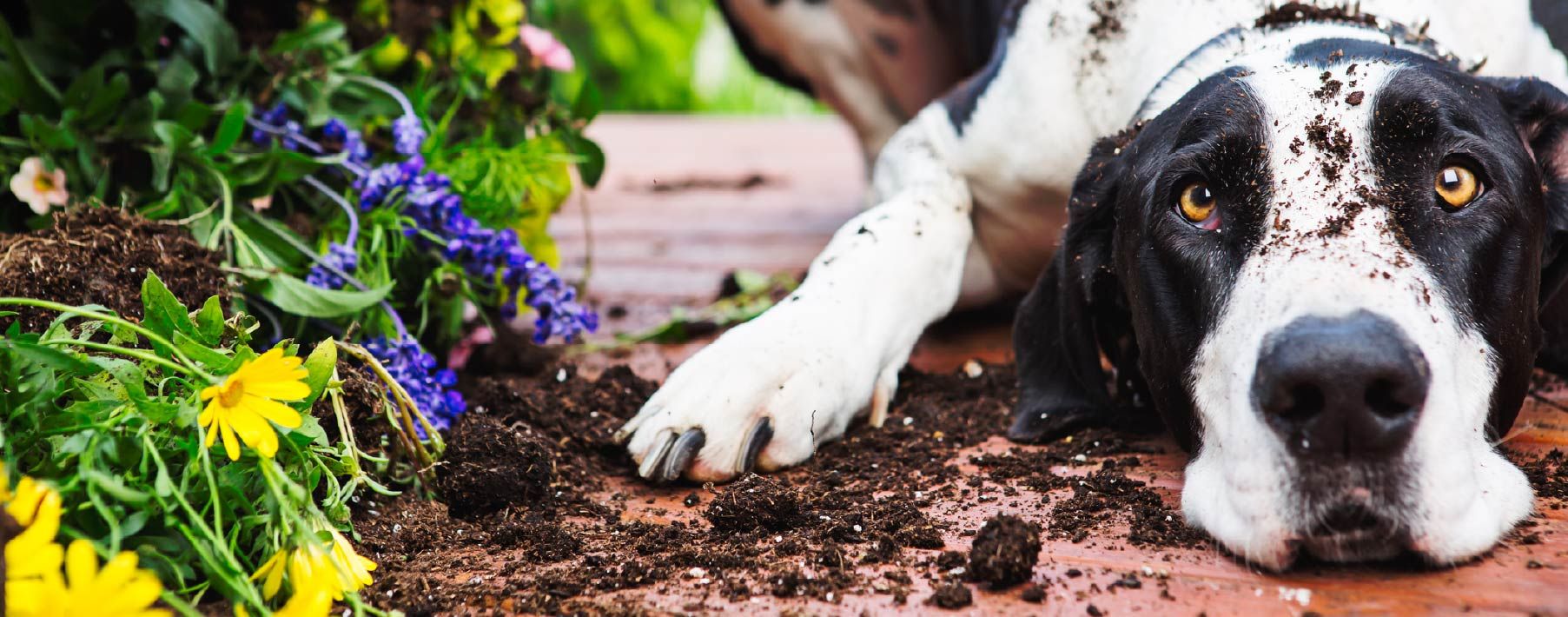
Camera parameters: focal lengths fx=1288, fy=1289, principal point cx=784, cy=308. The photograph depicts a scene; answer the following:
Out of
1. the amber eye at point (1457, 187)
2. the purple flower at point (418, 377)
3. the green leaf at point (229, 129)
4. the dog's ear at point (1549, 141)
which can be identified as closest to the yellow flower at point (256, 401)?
the purple flower at point (418, 377)

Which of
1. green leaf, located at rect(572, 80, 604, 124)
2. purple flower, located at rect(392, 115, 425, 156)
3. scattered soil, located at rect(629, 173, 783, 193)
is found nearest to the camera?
purple flower, located at rect(392, 115, 425, 156)

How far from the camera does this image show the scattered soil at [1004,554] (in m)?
1.49

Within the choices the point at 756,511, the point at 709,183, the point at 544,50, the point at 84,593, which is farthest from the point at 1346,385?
the point at 709,183

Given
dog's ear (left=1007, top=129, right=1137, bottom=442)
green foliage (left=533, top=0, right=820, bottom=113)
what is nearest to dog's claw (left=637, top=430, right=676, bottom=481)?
dog's ear (left=1007, top=129, right=1137, bottom=442)

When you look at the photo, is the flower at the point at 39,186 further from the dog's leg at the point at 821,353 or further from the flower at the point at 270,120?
the dog's leg at the point at 821,353

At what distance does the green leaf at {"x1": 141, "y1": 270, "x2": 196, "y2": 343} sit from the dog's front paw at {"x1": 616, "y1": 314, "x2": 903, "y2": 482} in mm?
761

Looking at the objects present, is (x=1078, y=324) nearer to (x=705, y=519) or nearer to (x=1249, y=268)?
(x=1249, y=268)

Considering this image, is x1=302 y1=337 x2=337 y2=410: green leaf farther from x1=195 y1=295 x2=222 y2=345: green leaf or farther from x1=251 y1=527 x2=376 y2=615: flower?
x1=251 y1=527 x2=376 y2=615: flower

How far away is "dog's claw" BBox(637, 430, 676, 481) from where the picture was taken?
2010 millimetres

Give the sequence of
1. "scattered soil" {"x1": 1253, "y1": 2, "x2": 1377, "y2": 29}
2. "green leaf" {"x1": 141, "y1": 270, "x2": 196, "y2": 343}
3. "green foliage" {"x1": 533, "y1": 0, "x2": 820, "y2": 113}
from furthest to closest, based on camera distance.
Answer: "green foliage" {"x1": 533, "y1": 0, "x2": 820, "y2": 113} < "scattered soil" {"x1": 1253, "y1": 2, "x2": 1377, "y2": 29} < "green leaf" {"x1": 141, "y1": 270, "x2": 196, "y2": 343}

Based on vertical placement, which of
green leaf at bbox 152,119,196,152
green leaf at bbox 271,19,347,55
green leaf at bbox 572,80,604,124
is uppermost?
green leaf at bbox 572,80,604,124

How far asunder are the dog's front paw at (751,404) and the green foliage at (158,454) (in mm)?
624

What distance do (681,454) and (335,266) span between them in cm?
69

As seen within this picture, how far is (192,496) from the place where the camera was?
4.67 ft
